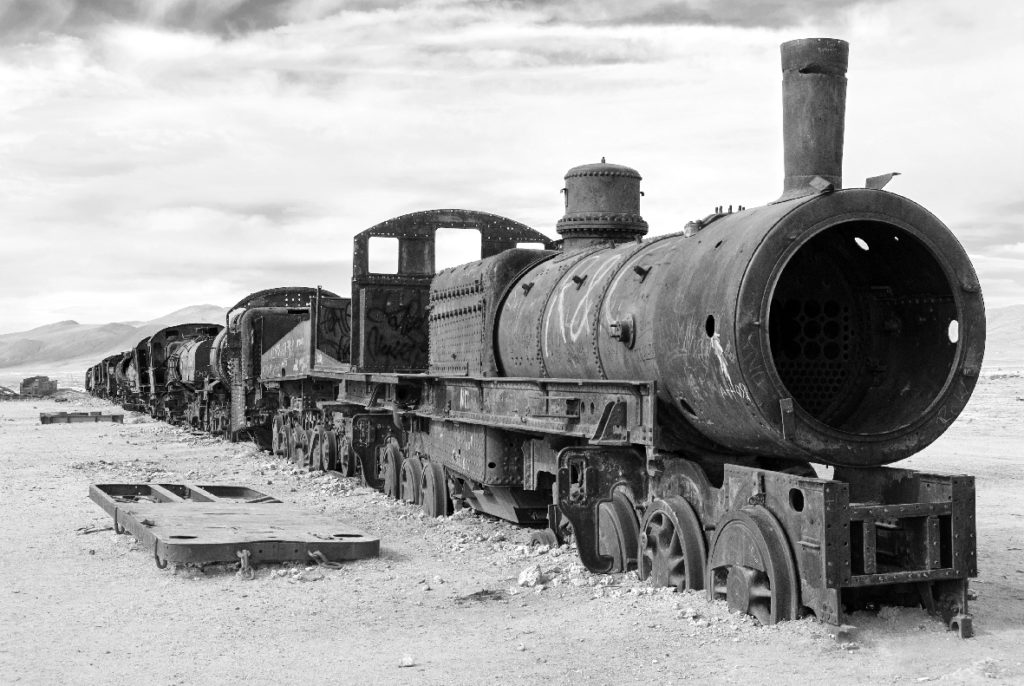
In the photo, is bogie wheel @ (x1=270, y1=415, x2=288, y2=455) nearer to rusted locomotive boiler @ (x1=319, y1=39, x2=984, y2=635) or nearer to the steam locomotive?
the steam locomotive

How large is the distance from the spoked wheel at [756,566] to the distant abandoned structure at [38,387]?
5227cm

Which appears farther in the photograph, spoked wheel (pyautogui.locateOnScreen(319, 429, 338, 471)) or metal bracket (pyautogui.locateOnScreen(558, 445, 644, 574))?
spoked wheel (pyautogui.locateOnScreen(319, 429, 338, 471))

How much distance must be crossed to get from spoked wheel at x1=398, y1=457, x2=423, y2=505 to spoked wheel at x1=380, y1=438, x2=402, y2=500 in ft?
1.02

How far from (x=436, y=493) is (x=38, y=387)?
4810 centimetres

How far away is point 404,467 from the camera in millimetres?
12219

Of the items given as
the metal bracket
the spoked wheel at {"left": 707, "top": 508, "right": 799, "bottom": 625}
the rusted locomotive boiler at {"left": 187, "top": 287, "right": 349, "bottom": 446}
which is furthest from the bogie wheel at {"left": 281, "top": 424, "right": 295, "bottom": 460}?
the spoked wheel at {"left": 707, "top": 508, "right": 799, "bottom": 625}

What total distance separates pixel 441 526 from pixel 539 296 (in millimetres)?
2799

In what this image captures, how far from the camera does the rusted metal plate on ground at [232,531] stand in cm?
775

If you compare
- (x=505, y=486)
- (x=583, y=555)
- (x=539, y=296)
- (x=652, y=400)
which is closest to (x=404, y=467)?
(x=505, y=486)

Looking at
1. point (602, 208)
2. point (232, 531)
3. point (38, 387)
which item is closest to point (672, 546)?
point (232, 531)

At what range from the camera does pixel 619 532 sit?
7207 mm

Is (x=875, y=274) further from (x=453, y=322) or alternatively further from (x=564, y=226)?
(x=453, y=322)

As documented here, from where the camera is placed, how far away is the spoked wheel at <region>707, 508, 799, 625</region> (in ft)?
18.5

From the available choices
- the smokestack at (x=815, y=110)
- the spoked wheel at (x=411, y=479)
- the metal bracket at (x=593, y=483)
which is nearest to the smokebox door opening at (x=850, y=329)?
the smokestack at (x=815, y=110)
